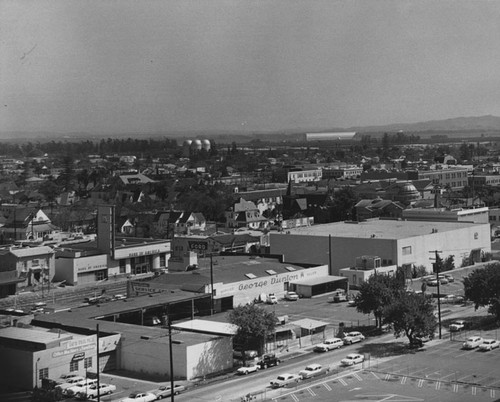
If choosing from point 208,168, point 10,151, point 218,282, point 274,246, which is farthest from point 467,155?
point 218,282

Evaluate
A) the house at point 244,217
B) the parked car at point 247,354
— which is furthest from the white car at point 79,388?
the house at point 244,217

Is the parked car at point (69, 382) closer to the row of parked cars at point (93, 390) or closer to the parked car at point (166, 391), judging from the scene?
the row of parked cars at point (93, 390)

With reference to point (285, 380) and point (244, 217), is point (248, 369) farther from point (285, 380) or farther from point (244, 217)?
point (244, 217)

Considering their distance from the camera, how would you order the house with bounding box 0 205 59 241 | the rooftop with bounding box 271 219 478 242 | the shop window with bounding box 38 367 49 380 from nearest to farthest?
the shop window with bounding box 38 367 49 380
the rooftop with bounding box 271 219 478 242
the house with bounding box 0 205 59 241

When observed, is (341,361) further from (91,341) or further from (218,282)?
(218,282)

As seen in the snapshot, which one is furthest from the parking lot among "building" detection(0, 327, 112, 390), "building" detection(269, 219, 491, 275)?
"building" detection(269, 219, 491, 275)

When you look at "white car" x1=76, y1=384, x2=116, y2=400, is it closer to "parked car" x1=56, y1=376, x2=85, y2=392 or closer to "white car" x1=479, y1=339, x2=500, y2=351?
"parked car" x1=56, y1=376, x2=85, y2=392

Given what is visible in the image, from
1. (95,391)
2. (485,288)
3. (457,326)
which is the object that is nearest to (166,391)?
(95,391)
